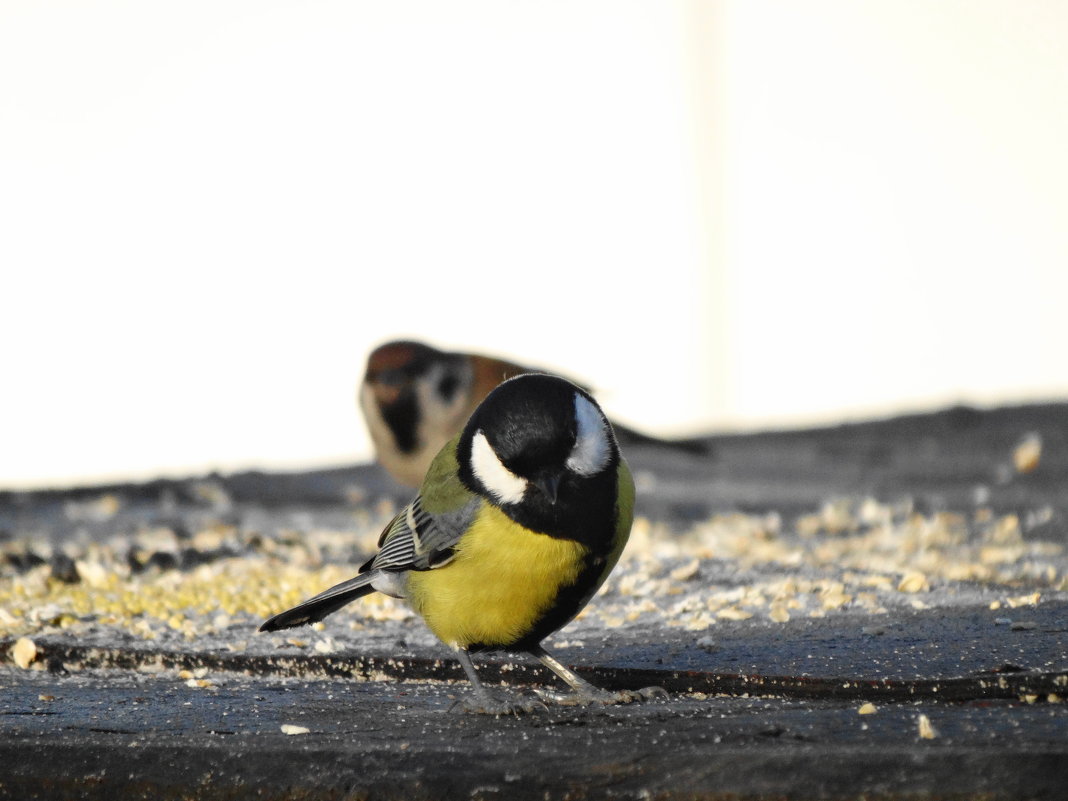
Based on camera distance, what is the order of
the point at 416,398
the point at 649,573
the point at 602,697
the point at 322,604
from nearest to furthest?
the point at 602,697 → the point at 322,604 → the point at 649,573 → the point at 416,398

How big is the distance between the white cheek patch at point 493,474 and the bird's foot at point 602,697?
357 mm

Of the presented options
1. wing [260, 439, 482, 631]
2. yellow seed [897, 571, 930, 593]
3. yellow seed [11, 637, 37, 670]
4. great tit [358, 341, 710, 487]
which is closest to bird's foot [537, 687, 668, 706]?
wing [260, 439, 482, 631]

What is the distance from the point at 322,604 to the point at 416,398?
7.13 ft

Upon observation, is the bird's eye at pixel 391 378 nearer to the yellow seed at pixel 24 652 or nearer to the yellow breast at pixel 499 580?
the yellow seed at pixel 24 652

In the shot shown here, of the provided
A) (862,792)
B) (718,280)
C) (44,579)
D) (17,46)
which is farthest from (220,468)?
(862,792)

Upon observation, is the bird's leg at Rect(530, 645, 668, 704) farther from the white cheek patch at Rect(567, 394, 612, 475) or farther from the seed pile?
the seed pile

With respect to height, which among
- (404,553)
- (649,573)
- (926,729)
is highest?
(404,553)

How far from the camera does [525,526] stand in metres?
2.27

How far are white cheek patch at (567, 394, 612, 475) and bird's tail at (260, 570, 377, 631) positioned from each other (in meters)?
0.56

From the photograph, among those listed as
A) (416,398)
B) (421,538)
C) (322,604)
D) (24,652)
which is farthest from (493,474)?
(416,398)

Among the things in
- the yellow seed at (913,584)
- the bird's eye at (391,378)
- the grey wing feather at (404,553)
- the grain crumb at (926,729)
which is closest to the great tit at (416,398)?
the bird's eye at (391,378)

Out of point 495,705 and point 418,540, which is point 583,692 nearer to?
point 495,705

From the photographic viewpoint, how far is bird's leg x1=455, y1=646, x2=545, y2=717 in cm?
233

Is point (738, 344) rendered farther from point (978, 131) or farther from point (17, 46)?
point (17, 46)
